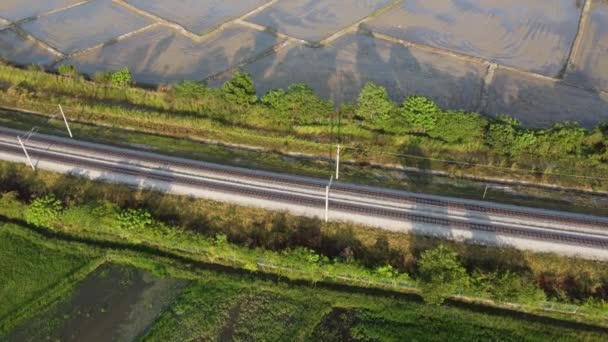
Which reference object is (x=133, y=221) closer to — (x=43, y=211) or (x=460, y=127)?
(x=43, y=211)

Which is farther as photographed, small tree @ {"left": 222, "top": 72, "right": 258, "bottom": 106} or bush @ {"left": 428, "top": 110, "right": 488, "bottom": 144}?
small tree @ {"left": 222, "top": 72, "right": 258, "bottom": 106}

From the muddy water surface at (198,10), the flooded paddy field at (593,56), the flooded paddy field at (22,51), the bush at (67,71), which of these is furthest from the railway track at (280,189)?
the muddy water surface at (198,10)

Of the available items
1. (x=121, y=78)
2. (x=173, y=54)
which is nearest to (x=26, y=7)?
(x=173, y=54)

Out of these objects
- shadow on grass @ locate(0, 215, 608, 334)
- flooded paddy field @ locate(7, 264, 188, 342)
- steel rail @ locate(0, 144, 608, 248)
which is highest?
steel rail @ locate(0, 144, 608, 248)

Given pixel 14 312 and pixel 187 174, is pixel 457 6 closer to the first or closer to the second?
pixel 187 174

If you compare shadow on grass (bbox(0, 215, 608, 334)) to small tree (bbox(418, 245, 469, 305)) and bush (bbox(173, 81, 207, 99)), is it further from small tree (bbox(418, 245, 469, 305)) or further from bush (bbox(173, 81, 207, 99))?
bush (bbox(173, 81, 207, 99))

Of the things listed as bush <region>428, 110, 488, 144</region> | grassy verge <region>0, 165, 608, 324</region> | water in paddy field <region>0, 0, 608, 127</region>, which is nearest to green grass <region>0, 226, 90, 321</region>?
grassy verge <region>0, 165, 608, 324</region>

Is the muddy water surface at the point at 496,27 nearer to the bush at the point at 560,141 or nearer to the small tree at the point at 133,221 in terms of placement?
the bush at the point at 560,141

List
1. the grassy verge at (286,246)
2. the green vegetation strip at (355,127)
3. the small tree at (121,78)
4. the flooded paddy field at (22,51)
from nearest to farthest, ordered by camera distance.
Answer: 1. the grassy verge at (286,246)
2. the green vegetation strip at (355,127)
3. the small tree at (121,78)
4. the flooded paddy field at (22,51)
